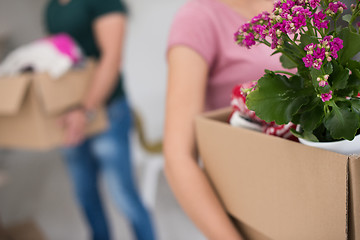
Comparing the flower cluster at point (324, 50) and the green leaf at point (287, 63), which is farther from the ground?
the flower cluster at point (324, 50)

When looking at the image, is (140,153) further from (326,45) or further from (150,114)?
(326,45)

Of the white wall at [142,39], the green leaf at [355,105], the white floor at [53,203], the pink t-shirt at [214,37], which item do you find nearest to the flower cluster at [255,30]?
the green leaf at [355,105]

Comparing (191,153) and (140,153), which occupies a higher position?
(191,153)

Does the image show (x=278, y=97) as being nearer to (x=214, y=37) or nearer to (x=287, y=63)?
(x=287, y=63)

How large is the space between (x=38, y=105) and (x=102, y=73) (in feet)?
0.85

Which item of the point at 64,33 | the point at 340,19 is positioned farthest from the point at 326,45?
the point at 64,33

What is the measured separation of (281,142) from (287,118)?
5 cm

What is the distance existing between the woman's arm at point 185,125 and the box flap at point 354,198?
0.25m

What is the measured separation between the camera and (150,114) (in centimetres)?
240

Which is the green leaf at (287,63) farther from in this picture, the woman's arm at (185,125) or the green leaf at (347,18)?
the woman's arm at (185,125)

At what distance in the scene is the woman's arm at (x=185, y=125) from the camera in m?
0.62

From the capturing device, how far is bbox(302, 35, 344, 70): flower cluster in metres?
0.35

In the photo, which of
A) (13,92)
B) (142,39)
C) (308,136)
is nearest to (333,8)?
(308,136)

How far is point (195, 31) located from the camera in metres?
0.67
